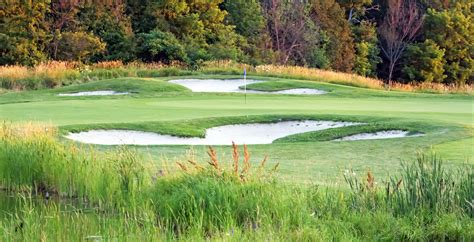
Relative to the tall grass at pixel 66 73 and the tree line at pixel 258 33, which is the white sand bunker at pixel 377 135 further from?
the tree line at pixel 258 33

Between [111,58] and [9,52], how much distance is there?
21.7 ft

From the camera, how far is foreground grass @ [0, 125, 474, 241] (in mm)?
7262

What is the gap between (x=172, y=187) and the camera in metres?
9.17

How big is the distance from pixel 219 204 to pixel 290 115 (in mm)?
10414

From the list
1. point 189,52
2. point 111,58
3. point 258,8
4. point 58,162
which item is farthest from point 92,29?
point 58,162

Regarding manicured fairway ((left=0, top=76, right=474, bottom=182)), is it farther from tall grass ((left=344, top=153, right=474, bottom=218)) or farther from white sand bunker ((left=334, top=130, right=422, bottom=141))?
tall grass ((left=344, top=153, right=474, bottom=218))

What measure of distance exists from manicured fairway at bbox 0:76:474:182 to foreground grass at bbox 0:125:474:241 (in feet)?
3.69

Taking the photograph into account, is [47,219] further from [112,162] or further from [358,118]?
[358,118]

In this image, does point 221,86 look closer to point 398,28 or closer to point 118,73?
point 118,73

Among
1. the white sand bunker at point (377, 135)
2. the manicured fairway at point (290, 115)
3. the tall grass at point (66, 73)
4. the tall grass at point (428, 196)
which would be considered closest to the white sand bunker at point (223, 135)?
the manicured fairway at point (290, 115)

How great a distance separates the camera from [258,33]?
179 feet

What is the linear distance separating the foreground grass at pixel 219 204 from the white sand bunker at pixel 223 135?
358 centimetres

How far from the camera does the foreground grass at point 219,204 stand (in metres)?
7.26

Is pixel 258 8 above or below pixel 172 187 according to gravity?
above
